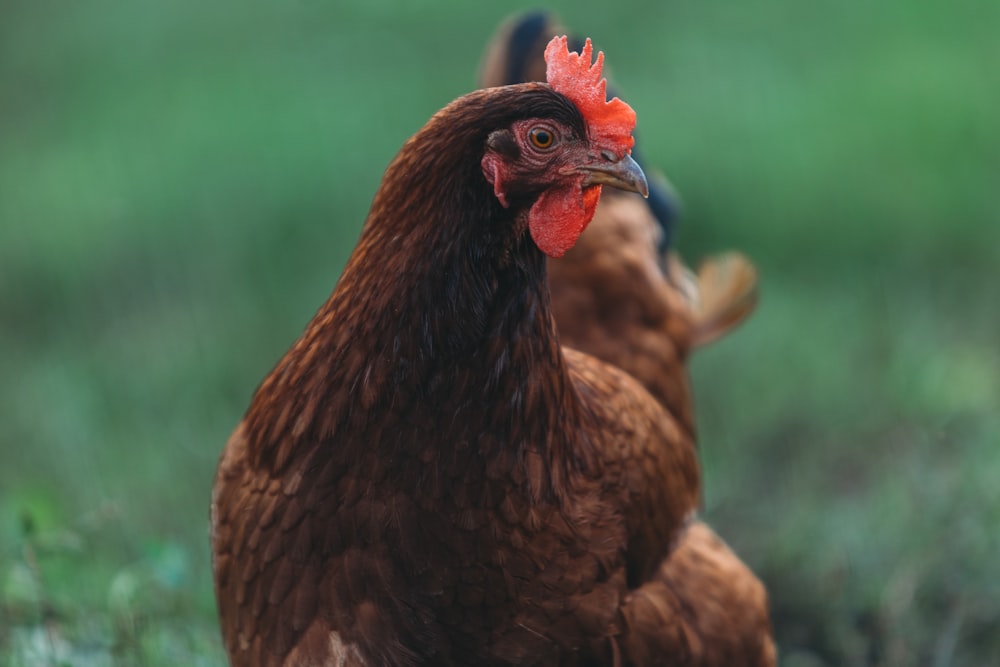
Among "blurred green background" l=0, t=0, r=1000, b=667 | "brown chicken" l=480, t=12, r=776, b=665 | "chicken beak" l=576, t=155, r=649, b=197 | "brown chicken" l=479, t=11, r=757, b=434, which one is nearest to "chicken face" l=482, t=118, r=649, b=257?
"chicken beak" l=576, t=155, r=649, b=197

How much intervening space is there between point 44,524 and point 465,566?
1623mm

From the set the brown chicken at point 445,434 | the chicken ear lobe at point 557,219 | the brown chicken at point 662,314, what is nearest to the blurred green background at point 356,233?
the brown chicken at point 662,314

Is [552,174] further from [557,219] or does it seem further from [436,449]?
[436,449]

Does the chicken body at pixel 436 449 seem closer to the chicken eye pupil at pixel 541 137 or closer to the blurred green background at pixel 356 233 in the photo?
the chicken eye pupil at pixel 541 137

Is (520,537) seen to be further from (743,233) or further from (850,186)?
(850,186)

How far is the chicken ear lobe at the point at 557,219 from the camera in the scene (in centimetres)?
193

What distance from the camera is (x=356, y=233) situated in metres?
5.52

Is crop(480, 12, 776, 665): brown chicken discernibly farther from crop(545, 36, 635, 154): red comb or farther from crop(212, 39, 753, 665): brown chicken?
crop(545, 36, 635, 154): red comb

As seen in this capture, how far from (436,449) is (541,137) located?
1.88 feet

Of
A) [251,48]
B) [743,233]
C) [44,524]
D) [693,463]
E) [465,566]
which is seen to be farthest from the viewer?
[251,48]

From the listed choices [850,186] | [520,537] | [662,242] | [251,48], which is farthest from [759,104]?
[520,537]

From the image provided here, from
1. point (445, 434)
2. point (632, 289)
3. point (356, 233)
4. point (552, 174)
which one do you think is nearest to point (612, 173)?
point (552, 174)

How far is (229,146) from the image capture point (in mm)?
6098

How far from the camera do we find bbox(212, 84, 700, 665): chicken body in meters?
1.92
